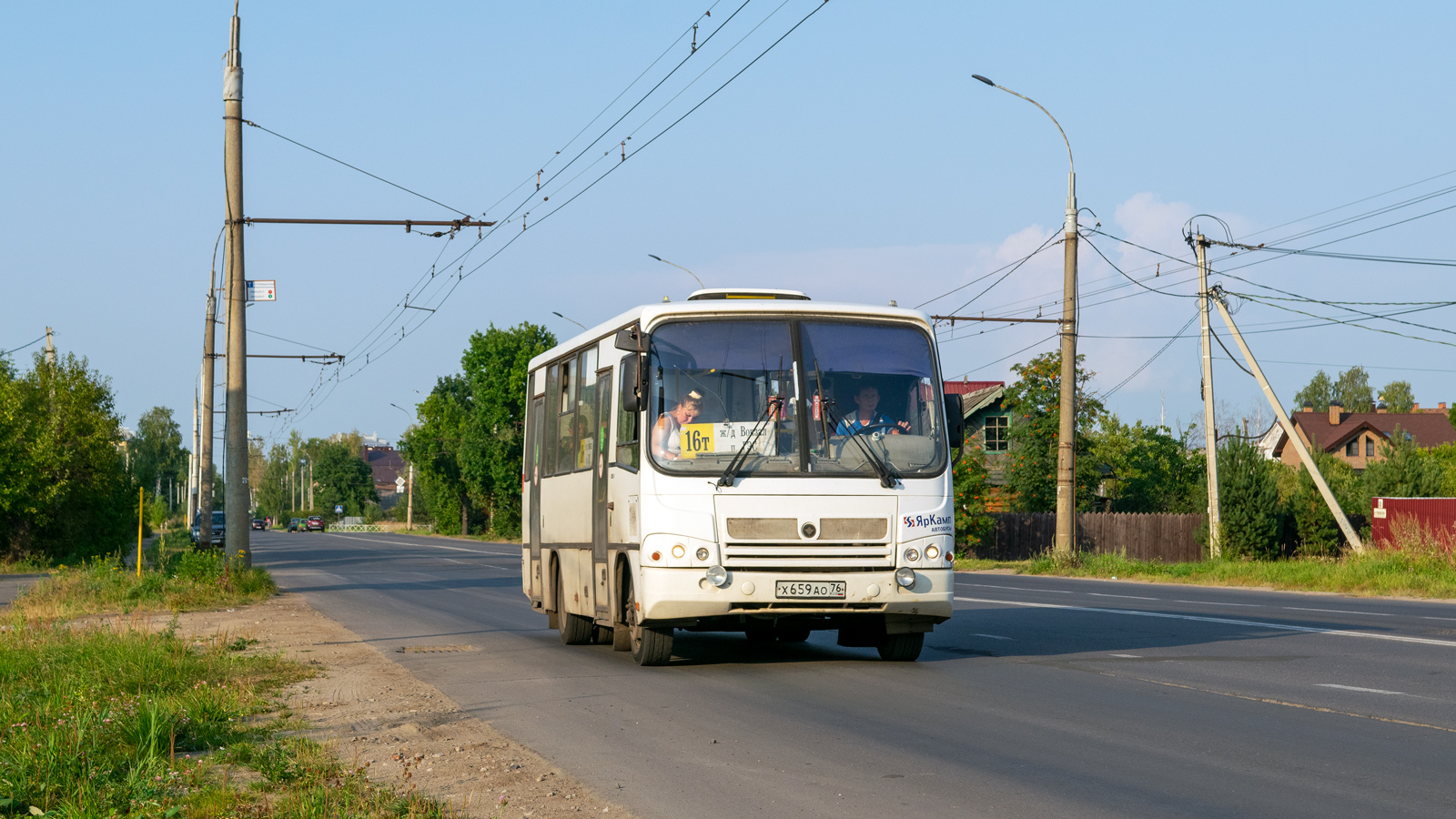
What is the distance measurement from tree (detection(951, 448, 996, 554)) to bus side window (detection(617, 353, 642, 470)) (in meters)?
32.2

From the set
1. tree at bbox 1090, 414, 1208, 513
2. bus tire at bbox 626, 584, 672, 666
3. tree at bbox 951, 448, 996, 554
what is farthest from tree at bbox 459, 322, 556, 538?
bus tire at bbox 626, 584, 672, 666

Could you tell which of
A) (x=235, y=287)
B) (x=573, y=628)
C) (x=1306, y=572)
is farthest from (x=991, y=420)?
(x=573, y=628)

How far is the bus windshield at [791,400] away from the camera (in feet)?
38.5

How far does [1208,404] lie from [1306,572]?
7572 mm

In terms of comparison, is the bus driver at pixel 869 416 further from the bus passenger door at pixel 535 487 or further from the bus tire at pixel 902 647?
the bus passenger door at pixel 535 487

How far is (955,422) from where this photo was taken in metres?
12.2

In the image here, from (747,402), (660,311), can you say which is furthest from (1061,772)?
(660,311)

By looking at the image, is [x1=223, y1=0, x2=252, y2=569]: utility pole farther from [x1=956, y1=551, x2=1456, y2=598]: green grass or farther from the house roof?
the house roof

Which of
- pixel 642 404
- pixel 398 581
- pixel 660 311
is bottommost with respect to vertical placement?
pixel 398 581

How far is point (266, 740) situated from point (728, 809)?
348 cm

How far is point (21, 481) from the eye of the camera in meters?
41.8

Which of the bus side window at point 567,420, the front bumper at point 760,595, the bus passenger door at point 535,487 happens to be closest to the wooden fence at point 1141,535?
the bus passenger door at point 535,487

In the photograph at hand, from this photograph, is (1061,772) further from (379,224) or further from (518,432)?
(518,432)

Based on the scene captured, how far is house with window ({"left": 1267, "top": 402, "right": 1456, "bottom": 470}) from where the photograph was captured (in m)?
103
